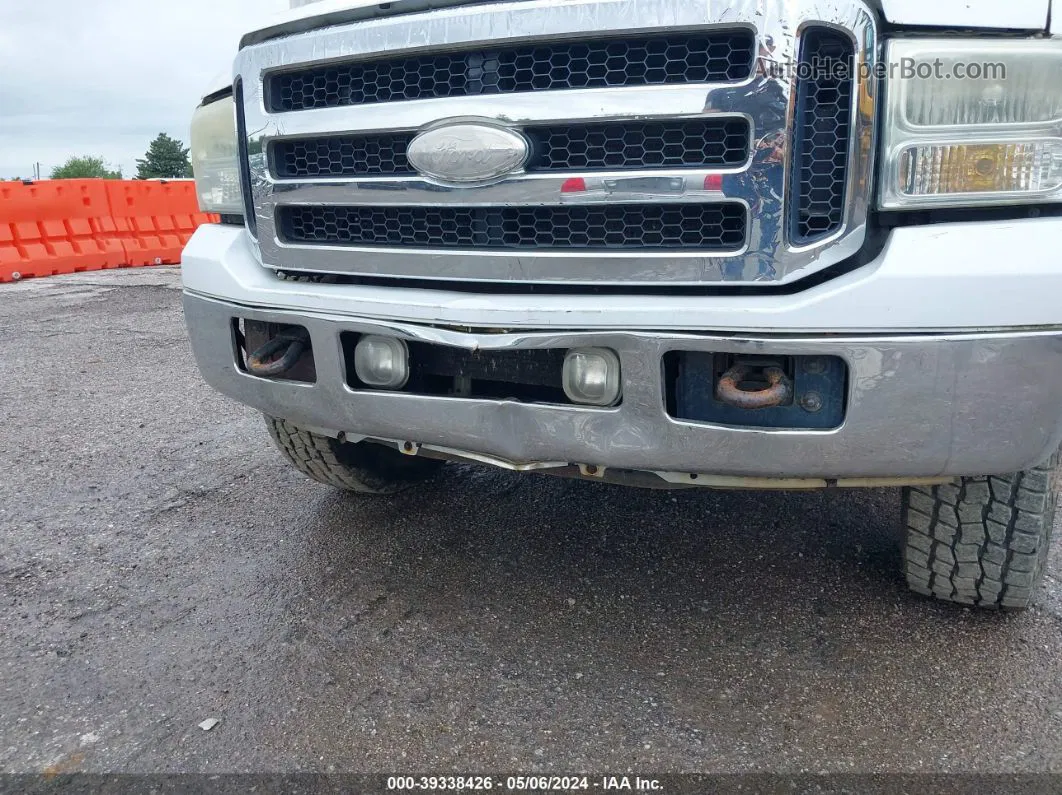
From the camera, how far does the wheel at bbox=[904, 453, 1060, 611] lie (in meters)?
2.05

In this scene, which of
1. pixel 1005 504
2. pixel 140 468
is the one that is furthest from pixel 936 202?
pixel 140 468

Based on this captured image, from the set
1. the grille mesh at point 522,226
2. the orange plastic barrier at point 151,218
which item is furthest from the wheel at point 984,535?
the orange plastic barrier at point 151,218

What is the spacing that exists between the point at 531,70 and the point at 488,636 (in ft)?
4.57

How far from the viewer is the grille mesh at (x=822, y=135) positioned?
168 cm

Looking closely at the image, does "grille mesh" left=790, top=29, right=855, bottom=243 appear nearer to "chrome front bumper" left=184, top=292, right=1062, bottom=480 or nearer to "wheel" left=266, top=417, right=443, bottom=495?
"chrome front bumper" left=184, top=292, right=1062, bottom=480

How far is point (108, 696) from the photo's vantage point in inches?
80.9

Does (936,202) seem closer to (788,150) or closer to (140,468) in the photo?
Result: (788,150)

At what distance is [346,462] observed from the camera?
290 cm

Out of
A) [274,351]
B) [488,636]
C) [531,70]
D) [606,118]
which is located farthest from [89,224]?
[606,118]

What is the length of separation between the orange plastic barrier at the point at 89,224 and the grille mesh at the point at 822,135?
34.5 feet

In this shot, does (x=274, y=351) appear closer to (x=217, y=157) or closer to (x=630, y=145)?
(x=217, y=157)


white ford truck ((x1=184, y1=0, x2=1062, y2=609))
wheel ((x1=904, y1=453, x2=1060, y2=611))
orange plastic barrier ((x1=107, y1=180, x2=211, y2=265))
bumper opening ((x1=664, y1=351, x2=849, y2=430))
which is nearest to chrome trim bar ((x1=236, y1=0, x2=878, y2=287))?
white ford truck ((x1=184, y1=0, x2=1062, y2=609))

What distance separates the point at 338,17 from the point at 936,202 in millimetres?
1408

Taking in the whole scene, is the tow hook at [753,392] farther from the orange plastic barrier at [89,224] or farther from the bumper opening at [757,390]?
the orange plastic barrier at [89,224]
